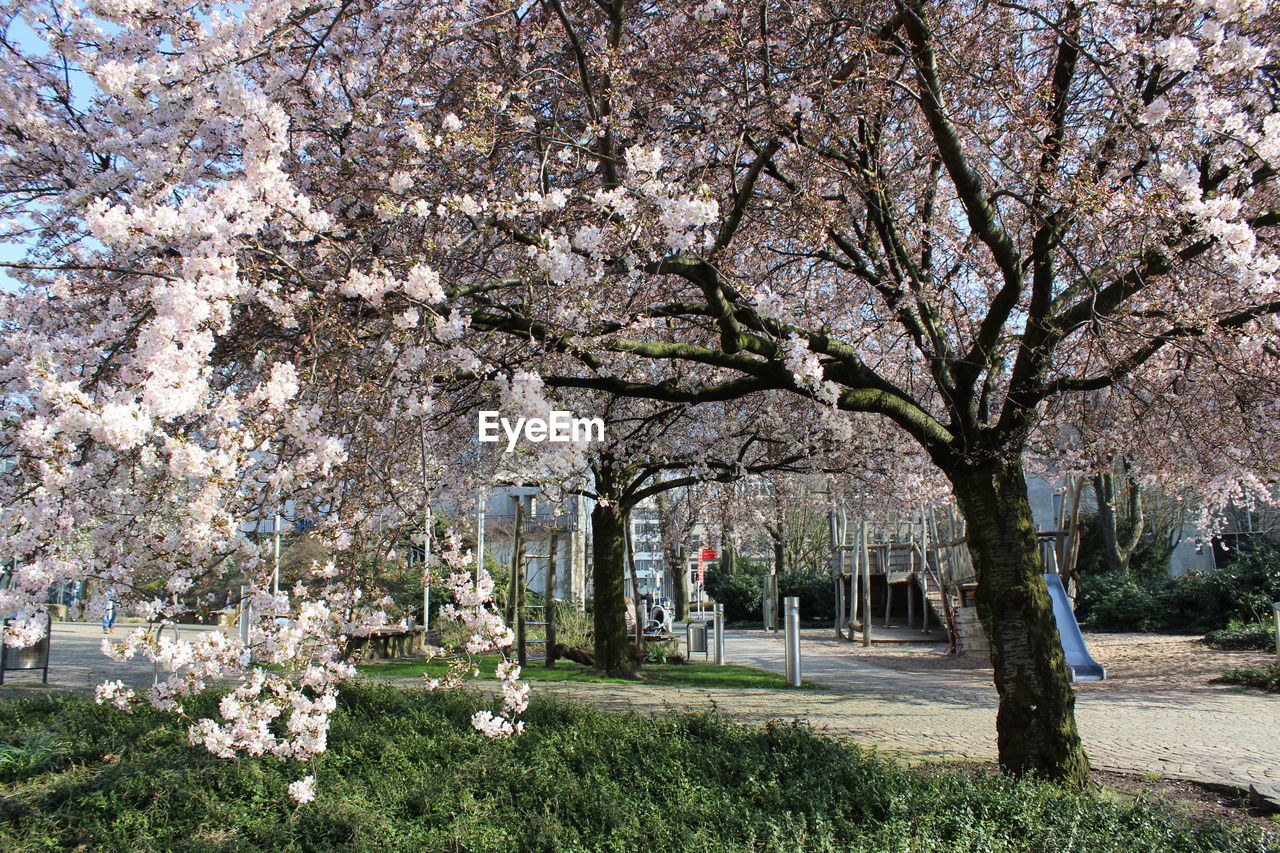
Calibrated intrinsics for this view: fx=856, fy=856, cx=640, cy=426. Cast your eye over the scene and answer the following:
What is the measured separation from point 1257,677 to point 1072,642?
2.62m

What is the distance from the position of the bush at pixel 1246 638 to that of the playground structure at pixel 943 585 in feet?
8.45

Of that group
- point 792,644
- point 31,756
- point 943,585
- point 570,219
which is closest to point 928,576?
point 943,585

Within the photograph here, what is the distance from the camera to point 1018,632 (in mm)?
6102

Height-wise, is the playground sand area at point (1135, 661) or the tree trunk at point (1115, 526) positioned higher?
the tree trunk at point (1115, 526)

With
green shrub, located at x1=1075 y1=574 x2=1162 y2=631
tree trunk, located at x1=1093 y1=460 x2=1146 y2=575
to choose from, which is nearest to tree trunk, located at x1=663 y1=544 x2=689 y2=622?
green shrub, located at x1=1075 y1=574 x2=1162 y2=631

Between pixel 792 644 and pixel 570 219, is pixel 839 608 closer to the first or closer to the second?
pixel 792 644

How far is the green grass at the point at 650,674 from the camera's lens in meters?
12.5

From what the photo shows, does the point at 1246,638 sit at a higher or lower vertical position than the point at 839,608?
higher

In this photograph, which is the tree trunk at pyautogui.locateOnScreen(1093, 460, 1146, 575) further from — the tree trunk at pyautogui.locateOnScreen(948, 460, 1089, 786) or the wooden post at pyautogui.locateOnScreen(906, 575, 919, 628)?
the tree trunk at pyautogui.locateOnScreen(948, 460, 1089, 786)

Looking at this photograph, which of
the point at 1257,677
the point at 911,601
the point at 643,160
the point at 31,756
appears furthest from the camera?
the point at 911,601

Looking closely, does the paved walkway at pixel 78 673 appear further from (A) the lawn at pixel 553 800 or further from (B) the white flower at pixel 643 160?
(B) the white flower at pixel 643 160

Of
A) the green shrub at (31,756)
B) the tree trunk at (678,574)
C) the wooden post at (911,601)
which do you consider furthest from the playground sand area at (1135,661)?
the green shrub at (31,756)

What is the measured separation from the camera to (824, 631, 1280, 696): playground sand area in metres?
12.1

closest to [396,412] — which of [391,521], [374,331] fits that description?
[374,331]
